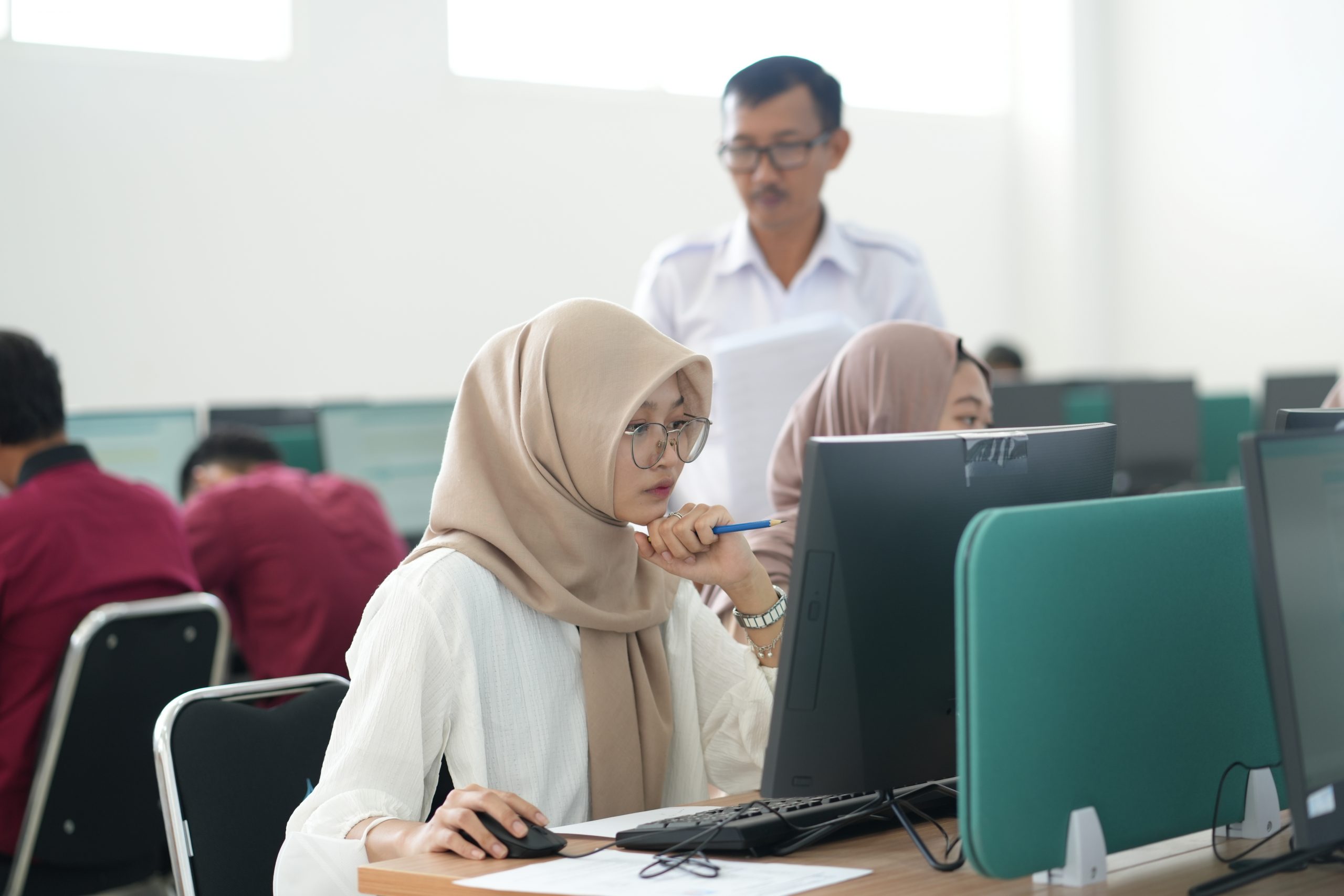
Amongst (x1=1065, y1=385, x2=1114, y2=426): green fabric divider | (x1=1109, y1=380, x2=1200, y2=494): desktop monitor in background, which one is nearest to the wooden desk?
(x1=1065, y1=385, x2=1114, y2=426): green fabric divider

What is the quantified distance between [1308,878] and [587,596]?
75 centimetres

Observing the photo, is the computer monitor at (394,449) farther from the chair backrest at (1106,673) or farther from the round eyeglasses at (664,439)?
the chair backrest at (1106,673)

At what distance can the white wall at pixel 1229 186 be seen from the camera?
7.41 meters

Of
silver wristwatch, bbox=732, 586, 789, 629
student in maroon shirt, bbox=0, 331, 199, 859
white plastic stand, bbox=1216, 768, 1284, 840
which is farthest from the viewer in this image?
student in maroon shirt, bbox=0, 331, 199, 859

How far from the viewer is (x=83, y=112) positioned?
19.3 feet

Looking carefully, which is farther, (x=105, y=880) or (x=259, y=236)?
(x=259, y=236)

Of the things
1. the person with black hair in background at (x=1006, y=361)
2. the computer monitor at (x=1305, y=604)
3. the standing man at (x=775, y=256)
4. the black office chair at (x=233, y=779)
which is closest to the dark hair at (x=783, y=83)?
the standing man at (x=775, y=256)

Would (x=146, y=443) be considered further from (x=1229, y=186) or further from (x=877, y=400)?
(x=1229, y=186)

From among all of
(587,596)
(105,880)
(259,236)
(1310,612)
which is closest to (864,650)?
(1310,612)

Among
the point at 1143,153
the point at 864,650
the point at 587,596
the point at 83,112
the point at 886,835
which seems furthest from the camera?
the point at 1143,153

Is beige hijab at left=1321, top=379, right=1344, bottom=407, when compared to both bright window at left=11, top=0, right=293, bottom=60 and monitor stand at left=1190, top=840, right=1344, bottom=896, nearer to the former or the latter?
monitor stand at left=1190, top=840, right=1344, bottom=896

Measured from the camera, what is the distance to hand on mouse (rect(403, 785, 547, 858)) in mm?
1141

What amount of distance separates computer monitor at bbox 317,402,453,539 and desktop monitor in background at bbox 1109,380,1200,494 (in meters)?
2.11

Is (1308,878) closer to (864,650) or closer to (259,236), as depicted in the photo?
(864,650)
